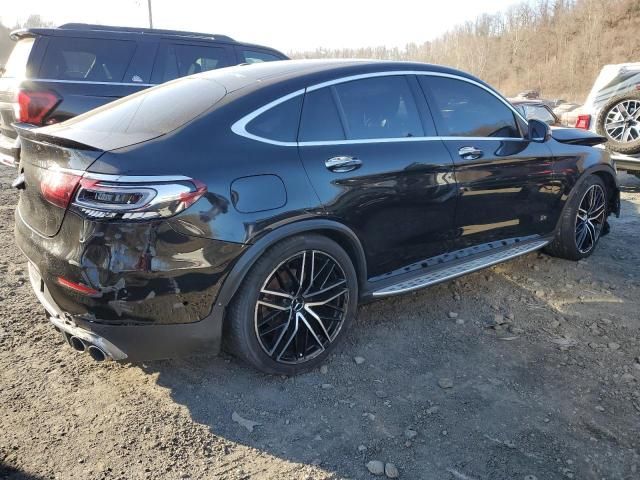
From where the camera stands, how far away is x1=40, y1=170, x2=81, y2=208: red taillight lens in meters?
2.47

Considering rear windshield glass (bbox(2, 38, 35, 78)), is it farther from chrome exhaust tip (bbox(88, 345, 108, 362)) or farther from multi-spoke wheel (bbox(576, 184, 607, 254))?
multi-spoke wheel (bbox(576, 184, 607, 254))

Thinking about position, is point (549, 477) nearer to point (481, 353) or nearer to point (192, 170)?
point (481, 353)

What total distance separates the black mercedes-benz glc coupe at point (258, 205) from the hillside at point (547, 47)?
4529 centimetres

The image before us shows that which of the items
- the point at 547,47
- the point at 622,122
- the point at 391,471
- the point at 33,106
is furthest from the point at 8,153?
the point at 547,47

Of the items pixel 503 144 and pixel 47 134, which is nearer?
pixel 47 134

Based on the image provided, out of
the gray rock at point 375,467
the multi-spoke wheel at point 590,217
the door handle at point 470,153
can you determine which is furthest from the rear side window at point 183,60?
the gray rock at point 375,467

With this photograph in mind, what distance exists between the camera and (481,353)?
3.34m

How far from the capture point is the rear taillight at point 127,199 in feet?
7.79

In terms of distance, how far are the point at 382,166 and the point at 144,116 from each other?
1.41 meters

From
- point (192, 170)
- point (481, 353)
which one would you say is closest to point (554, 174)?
point (481, 353)

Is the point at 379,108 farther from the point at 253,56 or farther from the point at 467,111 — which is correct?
the point at 253,56

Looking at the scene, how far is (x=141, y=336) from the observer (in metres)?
2.54

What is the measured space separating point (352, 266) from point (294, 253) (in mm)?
455

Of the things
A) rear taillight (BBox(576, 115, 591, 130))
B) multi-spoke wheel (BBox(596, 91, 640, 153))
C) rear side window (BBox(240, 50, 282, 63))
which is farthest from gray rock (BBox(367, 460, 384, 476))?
rear taillight (BBox(576, 115, 591, 130))
